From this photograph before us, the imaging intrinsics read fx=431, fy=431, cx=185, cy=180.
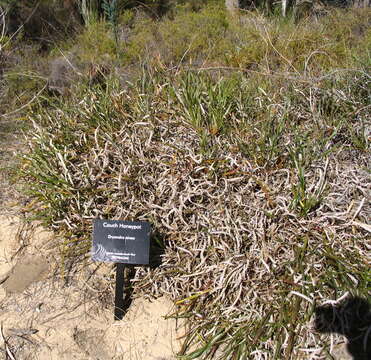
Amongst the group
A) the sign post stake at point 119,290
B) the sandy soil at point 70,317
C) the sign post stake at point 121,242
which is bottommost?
the sandy soil at point 70,317

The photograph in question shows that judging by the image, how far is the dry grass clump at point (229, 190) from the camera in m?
2.69

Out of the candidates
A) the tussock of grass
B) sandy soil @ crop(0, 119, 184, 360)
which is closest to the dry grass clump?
the tussock of grass

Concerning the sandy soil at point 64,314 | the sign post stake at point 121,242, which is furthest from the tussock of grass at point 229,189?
the sign post stake at point 121,242

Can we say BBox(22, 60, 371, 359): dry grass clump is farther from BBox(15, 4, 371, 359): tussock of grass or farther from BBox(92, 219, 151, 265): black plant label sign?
BBox(92, 219, 151, 265): black plant label sign

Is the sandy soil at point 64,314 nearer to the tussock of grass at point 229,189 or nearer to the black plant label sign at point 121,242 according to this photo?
the tussock of grass at point 229,189

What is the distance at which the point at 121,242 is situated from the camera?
2.79m

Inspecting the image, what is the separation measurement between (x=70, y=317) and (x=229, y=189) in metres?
1.41

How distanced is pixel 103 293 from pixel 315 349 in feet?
4.69

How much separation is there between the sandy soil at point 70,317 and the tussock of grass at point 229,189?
0.16 meters

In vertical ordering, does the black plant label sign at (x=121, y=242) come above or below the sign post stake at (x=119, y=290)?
above

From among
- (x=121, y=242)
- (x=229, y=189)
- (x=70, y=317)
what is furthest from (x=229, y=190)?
(x=70, y=317)

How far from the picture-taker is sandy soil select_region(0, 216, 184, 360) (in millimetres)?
2721

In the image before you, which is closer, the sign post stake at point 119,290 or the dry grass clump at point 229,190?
the dry grass clump at point 229,190

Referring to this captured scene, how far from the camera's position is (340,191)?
Result: 10.1ft
